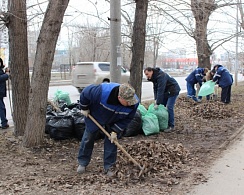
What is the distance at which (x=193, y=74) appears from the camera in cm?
1248

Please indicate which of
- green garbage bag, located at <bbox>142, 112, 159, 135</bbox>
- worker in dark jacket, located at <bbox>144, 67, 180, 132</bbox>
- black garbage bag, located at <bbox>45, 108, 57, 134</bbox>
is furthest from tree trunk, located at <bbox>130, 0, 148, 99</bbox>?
black garbage bag, located at <bbox>45, 108, 57, 134</bbox>

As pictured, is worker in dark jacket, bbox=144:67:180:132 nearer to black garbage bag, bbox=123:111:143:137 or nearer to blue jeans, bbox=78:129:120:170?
black garbage bag, bbox=123:111:143:137

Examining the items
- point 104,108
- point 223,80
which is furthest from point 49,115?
point 223,80

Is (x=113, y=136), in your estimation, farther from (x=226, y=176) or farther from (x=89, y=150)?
(x=226, y=176)

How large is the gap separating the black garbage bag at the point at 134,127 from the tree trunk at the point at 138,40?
78.9 inches

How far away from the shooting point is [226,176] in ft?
14.6

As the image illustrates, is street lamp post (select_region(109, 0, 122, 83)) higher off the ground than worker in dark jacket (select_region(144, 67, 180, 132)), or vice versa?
street lamp post (select_region(109, 0, 122, 83))

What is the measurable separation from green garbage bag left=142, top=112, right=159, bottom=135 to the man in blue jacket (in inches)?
83.7

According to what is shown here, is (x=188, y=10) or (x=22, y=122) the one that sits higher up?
(x=188, y=10)

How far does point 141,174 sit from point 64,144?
2157 mm

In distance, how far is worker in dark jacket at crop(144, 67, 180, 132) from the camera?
6.92 meters

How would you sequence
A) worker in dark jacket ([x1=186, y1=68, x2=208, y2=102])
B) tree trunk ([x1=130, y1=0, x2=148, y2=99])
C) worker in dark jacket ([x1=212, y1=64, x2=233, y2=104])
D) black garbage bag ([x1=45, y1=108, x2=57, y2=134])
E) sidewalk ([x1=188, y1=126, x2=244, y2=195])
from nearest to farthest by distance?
sidewalk ([x1=188, y1=126, x2=244, y2=195]), black garbage bag ([x1=45, y1=108, x2=57, y2=134]), tree trunk ([x1=130, y1=0, x2=148, y2=99]), worker in dark jacket ([x1=212, y1=64, x2=233, y2=104]), worker in dark jacket ([x1=186, y1=68, x2=208, y2=102])

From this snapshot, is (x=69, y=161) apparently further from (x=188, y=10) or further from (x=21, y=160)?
(x=188, y=10)

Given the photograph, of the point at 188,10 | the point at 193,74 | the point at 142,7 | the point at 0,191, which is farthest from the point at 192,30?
the point at 0,191
